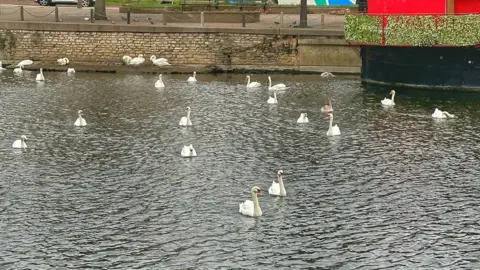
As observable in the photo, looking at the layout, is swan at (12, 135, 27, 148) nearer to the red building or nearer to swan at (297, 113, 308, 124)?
swan at (297, 113, 308, 124)

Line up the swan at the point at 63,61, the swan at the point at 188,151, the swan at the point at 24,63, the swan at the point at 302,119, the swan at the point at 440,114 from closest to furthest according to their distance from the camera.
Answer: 1. the swan at the point at 188,151
2. the swan at the point at 302,119
3. the swan at the point at 440,114
4. the swan at the point at 24,63
5. the swan at the point at 63,61

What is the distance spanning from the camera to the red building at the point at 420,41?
5350 centimetres

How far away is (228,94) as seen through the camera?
2114 inches

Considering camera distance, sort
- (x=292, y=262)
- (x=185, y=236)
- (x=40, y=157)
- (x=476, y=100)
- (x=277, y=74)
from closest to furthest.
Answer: (x=292, y=262), (x=185, y=236), (x=40, y=157), (x=476, y=100), (x=277, y=74)

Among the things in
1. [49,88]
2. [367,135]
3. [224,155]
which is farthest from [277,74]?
[224,155]

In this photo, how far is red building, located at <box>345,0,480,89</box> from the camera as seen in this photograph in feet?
176

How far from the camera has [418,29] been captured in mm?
54156

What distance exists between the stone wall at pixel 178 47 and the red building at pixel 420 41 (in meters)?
4.58

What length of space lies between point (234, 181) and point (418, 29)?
22200 millimetres


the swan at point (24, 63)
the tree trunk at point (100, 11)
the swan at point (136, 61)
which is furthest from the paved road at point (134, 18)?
the swan at point (24, 63)

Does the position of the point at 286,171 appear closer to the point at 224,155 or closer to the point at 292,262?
the point at 224,155

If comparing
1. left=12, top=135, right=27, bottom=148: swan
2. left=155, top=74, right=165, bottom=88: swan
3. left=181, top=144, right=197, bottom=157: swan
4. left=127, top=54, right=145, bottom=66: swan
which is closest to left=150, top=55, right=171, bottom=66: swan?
left=127, top=54, right=145, bottom=66: swan

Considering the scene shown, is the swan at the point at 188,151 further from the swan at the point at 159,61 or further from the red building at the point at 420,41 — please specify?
the swan at the point at 159,61

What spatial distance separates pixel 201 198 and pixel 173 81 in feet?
86.1
